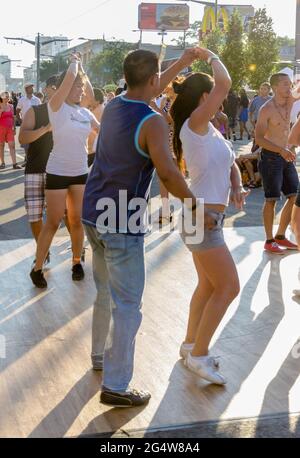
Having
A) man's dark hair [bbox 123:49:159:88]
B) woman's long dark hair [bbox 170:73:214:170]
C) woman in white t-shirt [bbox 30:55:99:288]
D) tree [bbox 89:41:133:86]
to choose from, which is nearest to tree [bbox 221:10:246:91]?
woman in white t-shirt [bbox 30:55:99:288]

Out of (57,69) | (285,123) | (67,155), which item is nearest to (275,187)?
(285,123)

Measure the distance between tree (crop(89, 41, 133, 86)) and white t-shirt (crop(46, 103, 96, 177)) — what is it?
75.3 meters

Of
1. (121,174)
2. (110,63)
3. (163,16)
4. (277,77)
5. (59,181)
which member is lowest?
(59,181)

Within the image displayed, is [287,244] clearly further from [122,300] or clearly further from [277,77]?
[122,300]

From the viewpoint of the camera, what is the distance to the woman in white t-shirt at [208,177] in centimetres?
438

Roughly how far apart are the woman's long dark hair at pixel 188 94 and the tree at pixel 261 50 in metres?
34.3

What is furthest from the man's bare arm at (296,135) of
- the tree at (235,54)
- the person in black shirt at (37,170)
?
the tree at (235,54)

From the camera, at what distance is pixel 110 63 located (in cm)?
8775

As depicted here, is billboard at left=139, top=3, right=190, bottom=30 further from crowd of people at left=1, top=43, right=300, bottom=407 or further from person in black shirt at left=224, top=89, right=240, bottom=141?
crowd of people at left=1, top=43, right=300, bottom=407

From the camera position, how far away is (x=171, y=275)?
283 inches

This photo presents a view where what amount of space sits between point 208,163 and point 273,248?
393cm

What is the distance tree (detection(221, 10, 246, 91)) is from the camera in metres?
37.1

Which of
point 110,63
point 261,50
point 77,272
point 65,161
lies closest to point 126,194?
point 65,161

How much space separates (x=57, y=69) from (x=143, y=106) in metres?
111
